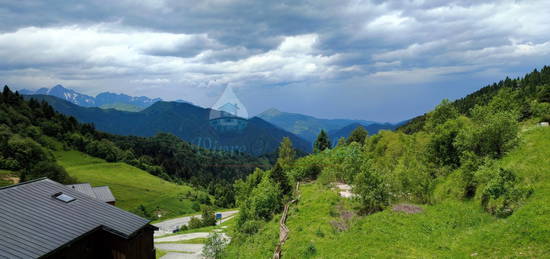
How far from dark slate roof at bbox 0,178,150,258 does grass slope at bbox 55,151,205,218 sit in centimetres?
10536

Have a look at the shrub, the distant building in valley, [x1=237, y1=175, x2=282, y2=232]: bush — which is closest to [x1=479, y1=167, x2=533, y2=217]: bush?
the shrub

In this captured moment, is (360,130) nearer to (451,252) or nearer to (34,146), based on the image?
(451,252)

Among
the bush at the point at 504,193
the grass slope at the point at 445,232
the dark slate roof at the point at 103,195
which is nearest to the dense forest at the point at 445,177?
the bush at the point at 504,193

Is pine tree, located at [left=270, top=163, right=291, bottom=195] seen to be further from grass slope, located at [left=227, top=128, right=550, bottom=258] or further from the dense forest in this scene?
grass slope, located at [left=227, top=128, right=550, bottom=258]

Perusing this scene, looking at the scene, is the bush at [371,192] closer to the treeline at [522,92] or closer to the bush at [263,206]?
the bush at [263,206]

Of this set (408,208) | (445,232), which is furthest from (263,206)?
(445,232)

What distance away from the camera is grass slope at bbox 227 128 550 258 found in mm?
14766

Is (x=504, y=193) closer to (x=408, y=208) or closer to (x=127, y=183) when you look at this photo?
(x=408, y=208)

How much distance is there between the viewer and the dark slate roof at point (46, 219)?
16672mm

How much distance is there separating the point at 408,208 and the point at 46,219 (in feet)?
89.9

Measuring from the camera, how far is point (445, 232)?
19750mm

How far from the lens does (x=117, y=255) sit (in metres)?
22.0

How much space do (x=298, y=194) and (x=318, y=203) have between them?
439 inches

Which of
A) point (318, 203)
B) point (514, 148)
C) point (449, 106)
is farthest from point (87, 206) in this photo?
point (449, 106)
